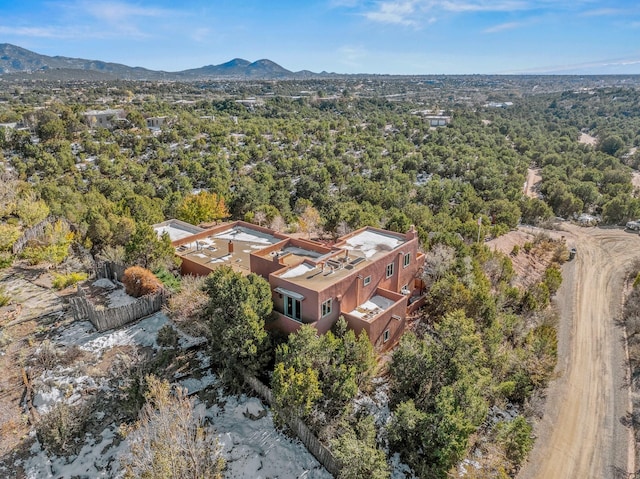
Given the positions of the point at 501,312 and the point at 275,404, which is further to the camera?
the point at 501,312

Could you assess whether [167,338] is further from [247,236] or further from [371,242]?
[371,242]

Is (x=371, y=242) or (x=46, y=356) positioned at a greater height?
(x=371, y=242)

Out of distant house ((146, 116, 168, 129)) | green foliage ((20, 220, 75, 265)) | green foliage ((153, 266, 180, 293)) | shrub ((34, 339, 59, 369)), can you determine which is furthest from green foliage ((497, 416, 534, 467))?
distant house ((146, 116, 168, 129))

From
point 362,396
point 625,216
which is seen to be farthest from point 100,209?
point 625,216

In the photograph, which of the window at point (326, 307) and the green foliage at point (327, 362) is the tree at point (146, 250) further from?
the green foliage at point (327, 362)

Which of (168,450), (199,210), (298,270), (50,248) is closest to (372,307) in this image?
(298,270)

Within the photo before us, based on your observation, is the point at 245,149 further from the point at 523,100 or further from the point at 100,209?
the point at 523,100
